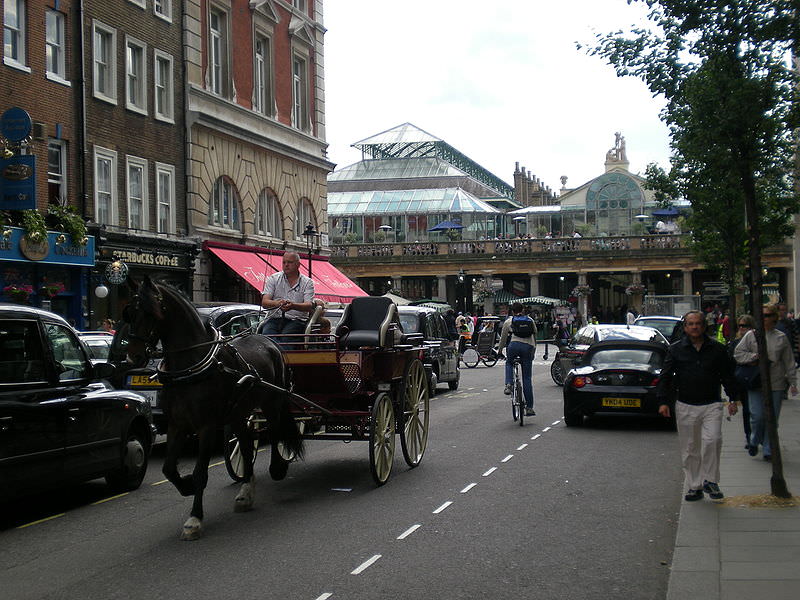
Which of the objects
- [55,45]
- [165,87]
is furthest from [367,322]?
[165,87]

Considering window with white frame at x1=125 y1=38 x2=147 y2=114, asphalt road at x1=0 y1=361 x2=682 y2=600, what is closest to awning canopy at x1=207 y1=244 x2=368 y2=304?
window with white frame at x1=125 y1=38 x2=147 y2=114

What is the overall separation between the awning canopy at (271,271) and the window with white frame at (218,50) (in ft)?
17.6

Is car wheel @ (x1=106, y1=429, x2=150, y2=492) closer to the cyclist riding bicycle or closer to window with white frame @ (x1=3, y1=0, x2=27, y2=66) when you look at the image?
the cyclist riding bicycle

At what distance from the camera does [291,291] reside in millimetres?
11016

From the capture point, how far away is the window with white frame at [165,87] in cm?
2908

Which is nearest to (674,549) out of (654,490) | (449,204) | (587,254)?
(654,490)

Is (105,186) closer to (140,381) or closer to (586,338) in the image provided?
(586,338)

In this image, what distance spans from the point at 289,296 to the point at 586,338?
48.1 feet

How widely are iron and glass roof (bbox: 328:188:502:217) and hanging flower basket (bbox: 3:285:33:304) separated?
57.3 m

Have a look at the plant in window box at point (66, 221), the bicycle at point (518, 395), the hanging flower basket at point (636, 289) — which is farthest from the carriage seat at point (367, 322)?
the hanging flower basket at point (636, 289)

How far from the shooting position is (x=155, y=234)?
2814 centimetres

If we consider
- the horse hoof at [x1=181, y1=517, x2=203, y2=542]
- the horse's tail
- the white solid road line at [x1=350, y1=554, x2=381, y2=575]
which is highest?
the horse's tail

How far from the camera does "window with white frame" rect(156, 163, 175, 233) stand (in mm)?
28922

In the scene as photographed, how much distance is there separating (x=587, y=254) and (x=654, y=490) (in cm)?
6016
